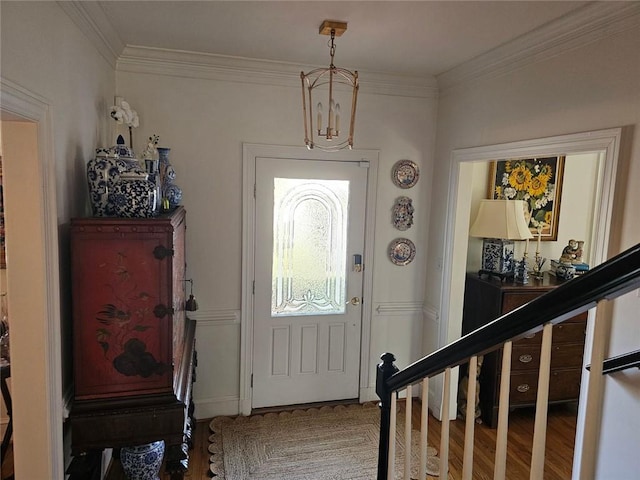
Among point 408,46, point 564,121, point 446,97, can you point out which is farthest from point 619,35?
point 446,97

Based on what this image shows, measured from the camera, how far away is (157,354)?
1.86m

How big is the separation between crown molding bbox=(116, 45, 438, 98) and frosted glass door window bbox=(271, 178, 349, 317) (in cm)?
75

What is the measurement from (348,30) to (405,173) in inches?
53.4

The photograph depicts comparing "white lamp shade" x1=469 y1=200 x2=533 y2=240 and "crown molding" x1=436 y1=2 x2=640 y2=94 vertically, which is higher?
"crown molding" x1=436 y1=2 x2=640 y2=94

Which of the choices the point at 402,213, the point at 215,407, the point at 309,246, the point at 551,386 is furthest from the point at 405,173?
the point at 215,407

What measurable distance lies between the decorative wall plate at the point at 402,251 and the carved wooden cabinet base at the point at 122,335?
2.06 meters

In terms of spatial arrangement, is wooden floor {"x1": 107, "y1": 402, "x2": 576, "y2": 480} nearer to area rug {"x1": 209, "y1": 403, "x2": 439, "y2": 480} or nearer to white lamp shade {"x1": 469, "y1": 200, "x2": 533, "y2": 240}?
area rug {"x1": 209, "y1": 403, "x2": 439, "y2": 480}

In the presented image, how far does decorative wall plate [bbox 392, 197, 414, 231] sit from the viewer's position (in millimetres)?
3488

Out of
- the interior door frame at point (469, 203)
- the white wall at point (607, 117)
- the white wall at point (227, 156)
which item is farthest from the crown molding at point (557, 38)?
the white wall at point (227, 156)

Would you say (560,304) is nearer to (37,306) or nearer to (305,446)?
(37,306)

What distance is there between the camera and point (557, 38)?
7.52 ft

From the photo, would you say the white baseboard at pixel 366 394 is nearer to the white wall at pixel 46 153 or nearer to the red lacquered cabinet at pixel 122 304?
the red lacquered cabinet at pixel 122 304

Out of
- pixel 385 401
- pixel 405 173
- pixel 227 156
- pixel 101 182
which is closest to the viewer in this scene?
pixel 385 401

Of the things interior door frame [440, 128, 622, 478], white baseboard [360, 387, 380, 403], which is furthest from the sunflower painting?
white baseboard [360, 387, 380, 403]
